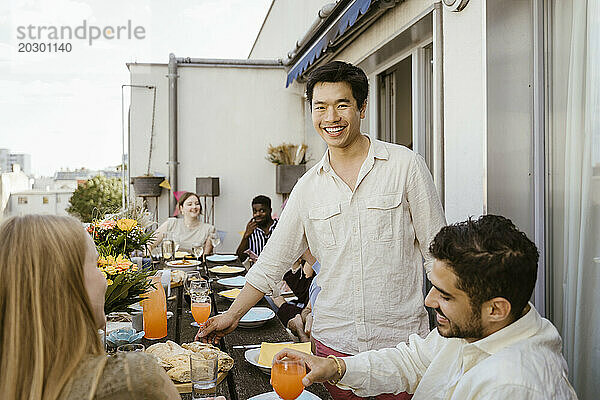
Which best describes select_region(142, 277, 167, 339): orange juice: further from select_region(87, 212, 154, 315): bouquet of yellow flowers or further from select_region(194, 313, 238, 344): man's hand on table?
Answer: select_region(194, 313, 238, 344): man's hand on table

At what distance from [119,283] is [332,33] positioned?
10.9 feet

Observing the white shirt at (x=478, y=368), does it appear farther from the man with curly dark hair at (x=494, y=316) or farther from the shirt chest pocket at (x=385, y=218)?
the shirt chest pocket at (x=385, y=218)

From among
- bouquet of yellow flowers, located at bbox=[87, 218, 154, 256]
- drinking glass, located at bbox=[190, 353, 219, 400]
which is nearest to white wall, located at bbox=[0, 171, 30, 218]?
bouquet of yellow flowers, located at bbox=[87, 218, 154, 256]

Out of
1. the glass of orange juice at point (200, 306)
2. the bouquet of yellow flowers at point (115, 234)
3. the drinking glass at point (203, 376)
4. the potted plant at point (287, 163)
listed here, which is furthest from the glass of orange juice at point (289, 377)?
the potted plant at point (287, 163)

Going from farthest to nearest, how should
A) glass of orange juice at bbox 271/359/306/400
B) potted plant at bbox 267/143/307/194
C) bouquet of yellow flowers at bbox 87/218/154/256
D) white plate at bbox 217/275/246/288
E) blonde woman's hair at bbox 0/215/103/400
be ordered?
1. potted plant at bbox 267/143/307/194
2. white plate at bbox 217/275/246/288
3. bouquet of yellow flowers at bbox 87/218/154/256
4. glass of orange juice at bbox 271/359/306/400
5. blonde woman's hair at bbox 0/215/103/400

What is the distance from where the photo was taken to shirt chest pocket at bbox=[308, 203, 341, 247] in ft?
6.64

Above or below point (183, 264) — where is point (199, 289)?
above

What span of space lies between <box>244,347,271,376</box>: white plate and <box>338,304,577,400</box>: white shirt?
267mm

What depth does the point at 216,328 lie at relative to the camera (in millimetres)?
2002

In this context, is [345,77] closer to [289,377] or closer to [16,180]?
[289,377]

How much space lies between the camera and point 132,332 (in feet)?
7.04

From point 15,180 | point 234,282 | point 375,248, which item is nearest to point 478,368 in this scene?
point 375,248

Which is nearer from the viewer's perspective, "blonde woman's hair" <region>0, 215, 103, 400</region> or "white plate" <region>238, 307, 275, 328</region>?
"blonde woman's hair" <region>0, 215, 103, 400</region>

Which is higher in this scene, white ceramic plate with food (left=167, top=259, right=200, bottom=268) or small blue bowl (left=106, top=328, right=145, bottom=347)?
white ceramic plate with food (left=167, top=259, right=200, bottom=268)
